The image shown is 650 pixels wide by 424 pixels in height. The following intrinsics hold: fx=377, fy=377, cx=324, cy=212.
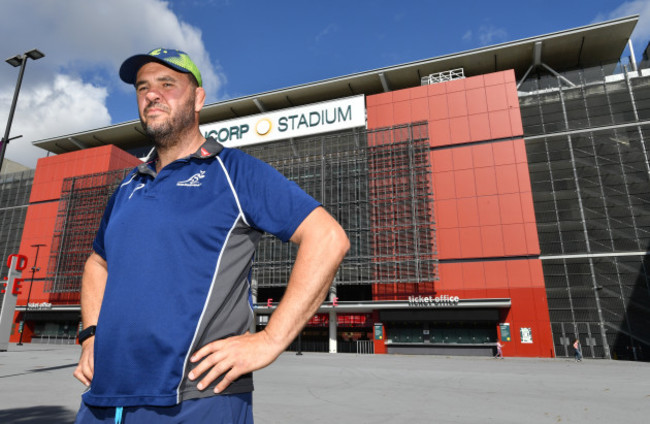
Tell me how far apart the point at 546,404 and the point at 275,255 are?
25.0 metres

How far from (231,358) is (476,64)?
132ft

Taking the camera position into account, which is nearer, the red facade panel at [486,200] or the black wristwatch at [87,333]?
the black wristwatch at [87,333]

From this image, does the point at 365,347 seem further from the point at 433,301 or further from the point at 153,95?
the point at 153,95

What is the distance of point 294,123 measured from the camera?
3662 cm

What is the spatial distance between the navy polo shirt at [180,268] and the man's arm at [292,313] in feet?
0.18

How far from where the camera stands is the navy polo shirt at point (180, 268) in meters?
1.27

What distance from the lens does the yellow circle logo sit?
1468 inches

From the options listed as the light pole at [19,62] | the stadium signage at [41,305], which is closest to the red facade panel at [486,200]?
the light pole at [19,62]

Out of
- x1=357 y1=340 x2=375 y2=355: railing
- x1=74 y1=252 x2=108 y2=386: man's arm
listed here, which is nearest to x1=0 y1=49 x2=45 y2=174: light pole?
x1=74 y1=252 x2=108 y2=386: man's arm

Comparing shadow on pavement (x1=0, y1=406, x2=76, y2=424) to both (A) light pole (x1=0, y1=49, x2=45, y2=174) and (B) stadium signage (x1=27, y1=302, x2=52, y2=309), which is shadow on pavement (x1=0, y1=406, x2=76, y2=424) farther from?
(B) stadium signage (x1=27, y1=302, x2=52, y2=309)

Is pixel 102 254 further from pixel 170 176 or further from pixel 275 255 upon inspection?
pixel 275 255

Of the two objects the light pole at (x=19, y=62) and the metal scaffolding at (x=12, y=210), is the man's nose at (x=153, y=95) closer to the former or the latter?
the light pole at (x=19, y=62)

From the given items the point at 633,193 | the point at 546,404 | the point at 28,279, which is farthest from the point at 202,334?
the point at 28,279

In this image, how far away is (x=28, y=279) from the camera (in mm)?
39312
